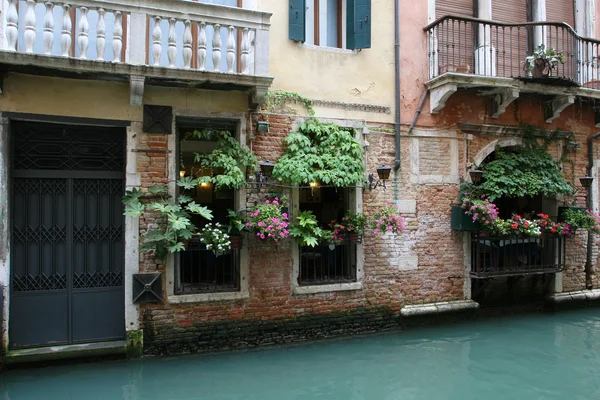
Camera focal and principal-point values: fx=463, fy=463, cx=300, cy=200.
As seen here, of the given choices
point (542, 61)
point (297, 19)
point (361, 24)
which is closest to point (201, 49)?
point (297, 19)

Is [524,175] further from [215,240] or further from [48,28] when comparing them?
[48,28]

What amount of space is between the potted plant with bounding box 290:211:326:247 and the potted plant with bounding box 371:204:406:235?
91 centimetres

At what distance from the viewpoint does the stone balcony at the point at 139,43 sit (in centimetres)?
534

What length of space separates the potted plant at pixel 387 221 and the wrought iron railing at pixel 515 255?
1676 mm

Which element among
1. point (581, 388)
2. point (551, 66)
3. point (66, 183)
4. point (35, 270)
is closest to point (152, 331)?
point (35, 270)

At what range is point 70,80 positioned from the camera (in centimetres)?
583

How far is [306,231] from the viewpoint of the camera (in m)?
6.59

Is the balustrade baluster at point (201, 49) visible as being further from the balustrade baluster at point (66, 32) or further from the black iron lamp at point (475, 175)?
the black iron lamp at point (475, 175)

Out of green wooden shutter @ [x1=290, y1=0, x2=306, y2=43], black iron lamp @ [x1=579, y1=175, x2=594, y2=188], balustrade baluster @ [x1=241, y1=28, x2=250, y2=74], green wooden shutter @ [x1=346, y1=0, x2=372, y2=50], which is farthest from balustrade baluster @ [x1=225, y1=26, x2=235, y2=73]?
black iron lamp @ [x1=579, y1=175, x2=594, y2=188]

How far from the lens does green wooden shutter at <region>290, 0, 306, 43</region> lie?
681cm

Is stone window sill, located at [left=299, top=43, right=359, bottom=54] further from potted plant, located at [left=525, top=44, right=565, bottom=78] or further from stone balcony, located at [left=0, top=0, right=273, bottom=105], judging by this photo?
potted plant, located at [left=525, top=44, right=565, bottom=78]

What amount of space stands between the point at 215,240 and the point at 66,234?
1.98m

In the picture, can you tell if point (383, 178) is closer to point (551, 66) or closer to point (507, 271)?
point (507, 271)

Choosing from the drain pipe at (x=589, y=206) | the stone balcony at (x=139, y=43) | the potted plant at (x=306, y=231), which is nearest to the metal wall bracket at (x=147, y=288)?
the potted plant at (x=306, y=231)
